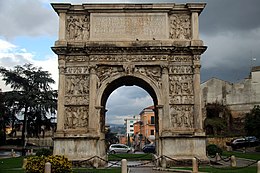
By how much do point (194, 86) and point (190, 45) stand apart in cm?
258

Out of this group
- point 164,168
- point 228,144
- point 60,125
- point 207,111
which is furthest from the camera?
point 207,111

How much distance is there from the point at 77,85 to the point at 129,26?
5028 millimetres

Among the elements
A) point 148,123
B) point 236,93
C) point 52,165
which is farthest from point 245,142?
point 148,123

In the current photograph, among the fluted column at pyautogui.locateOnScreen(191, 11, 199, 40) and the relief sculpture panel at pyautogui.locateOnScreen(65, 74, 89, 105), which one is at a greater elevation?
the fluted column at pyautogui.locateOnScreen(191, 11, 199, 40)

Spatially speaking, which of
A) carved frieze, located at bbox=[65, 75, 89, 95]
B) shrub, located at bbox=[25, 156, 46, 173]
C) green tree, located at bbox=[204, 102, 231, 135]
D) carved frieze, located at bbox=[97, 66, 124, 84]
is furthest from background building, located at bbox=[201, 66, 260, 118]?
shrub, located at bbox=[25, 156, 46, 173]

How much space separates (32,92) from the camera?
44344 millimetres

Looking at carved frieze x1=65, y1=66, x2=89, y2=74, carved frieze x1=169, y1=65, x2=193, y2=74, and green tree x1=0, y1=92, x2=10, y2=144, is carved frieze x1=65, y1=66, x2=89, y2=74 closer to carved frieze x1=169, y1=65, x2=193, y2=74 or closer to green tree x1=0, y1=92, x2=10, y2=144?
carved frieze x1=169, y1=65, x2=193, y2=74

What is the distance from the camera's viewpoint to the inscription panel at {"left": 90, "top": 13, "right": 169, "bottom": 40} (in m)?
22.4

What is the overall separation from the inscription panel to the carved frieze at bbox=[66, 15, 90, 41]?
41cm

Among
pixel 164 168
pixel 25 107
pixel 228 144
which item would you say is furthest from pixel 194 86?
pixel 25 107

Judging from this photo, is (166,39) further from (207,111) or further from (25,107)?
(207,111)

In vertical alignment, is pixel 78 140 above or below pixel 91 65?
below

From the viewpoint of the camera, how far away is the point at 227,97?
179 feet

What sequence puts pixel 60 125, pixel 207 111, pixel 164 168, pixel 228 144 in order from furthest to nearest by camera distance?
pixel 207 111
pixel 228 144
pixel 60 125
pixel 164 168
